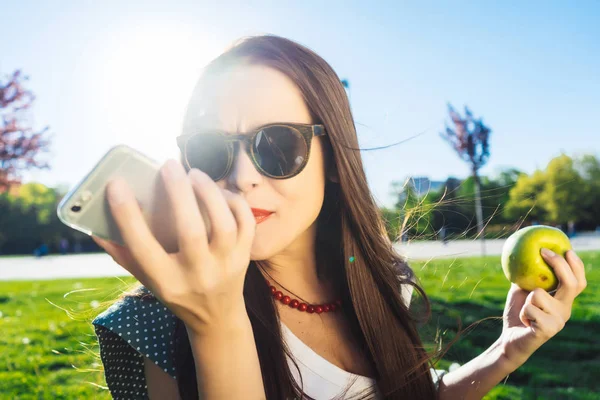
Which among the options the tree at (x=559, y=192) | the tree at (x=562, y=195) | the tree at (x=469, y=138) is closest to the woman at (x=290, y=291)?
the tree at (x=469, y=138)

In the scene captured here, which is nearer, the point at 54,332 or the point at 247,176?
the point at 247,176

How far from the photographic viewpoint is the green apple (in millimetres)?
1900

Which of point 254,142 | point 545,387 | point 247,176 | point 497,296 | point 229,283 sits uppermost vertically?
point 254,142

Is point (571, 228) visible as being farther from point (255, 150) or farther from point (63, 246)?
point (255, 150)

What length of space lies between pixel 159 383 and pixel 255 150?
90 centimetres

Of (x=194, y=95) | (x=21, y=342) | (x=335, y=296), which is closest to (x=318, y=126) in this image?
(x=194, y=95)

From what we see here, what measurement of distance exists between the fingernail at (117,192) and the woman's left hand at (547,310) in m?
1.51

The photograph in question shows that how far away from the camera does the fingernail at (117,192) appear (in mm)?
877

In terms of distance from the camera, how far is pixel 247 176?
161cm

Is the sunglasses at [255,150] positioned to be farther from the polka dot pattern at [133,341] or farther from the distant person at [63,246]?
the distant person at [63,246]

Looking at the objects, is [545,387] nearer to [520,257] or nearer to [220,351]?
[520,257]

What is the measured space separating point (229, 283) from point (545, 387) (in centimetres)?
367

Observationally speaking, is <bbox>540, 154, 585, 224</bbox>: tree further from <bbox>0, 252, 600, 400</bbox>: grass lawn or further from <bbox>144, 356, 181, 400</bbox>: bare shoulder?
<bbox>144, 356, 181, 400</bbox>: bare shoulder

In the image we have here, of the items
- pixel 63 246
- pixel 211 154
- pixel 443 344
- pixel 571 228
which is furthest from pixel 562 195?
pixel 63 246
